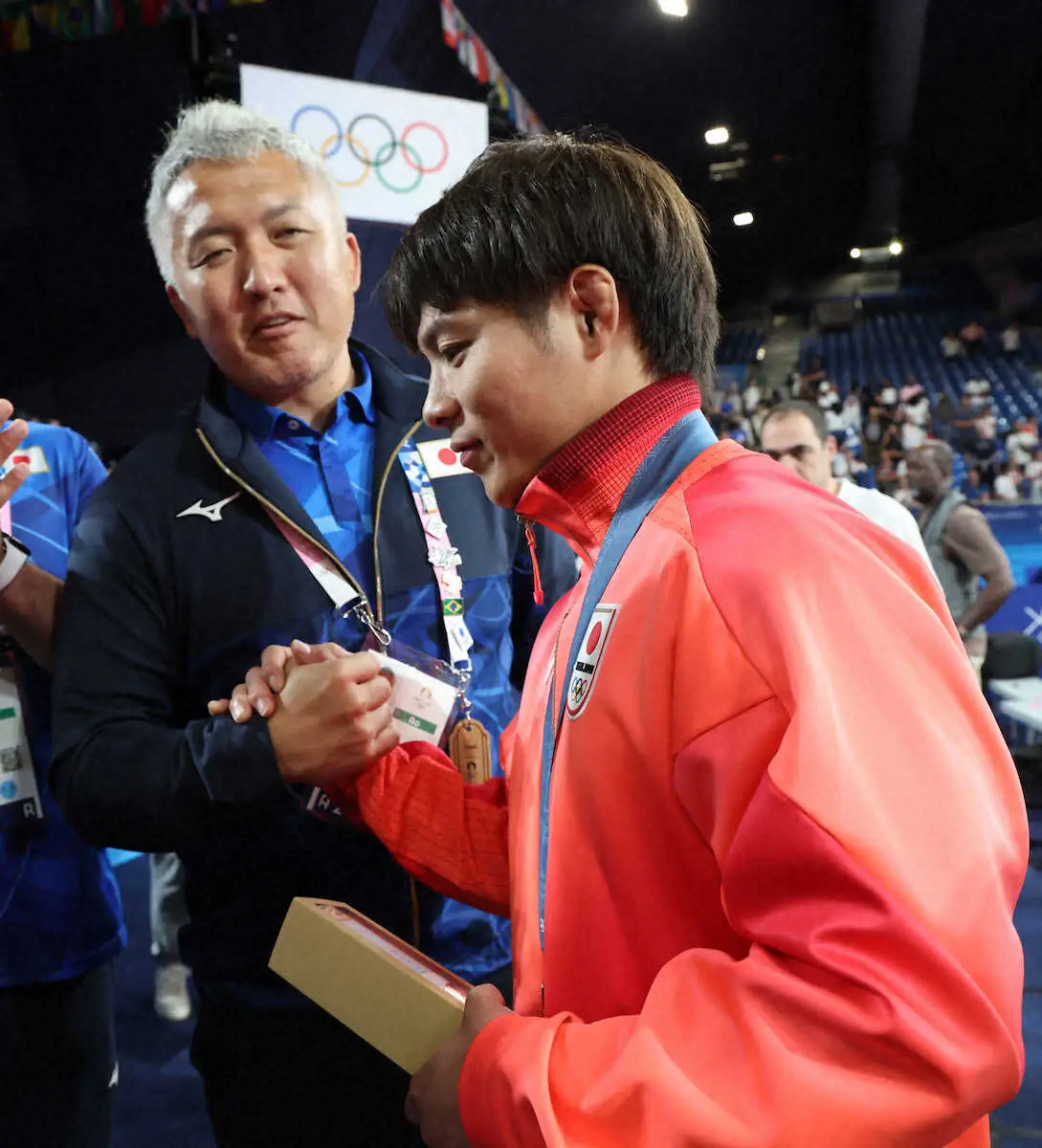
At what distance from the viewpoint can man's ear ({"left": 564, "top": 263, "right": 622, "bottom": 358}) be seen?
840mm

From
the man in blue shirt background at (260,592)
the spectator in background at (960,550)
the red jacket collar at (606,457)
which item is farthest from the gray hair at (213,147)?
the spectator in background at (960,550)

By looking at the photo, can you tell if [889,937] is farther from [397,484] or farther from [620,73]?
[620,73]

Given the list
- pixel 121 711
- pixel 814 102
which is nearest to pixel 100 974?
pixel 121 711

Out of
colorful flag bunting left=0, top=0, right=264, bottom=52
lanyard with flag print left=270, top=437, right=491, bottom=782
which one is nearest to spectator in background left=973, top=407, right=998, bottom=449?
colorful flag bunting left=0, top=0, right=264, bottom=52

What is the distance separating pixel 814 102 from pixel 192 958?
537 inches

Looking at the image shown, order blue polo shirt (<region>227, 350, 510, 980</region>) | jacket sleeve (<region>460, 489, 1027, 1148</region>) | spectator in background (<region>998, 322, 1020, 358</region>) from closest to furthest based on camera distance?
1. jacket sleeve (<region>460, 489, 1027, 1148</region>)
2. blue polo shirt (<region>227, 350, 510, 980</region>)
3. spectator in background (<region>998, 322, 1020, 358</region>)

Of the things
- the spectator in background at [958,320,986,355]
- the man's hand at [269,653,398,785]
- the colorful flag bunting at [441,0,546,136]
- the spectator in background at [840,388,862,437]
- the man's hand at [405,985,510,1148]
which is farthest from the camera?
the spectator in background at [958,320,986,355]

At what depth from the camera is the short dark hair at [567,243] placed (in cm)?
85

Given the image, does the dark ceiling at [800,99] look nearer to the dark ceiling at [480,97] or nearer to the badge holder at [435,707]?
the dark ceiling at [480,97]

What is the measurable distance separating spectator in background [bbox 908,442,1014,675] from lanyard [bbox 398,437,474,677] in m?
3.77

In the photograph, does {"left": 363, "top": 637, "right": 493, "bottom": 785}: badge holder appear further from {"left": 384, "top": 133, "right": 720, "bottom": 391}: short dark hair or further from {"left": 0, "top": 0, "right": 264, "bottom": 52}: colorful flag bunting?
{"left": 0, "top": 0, "right": 264, "bottom": 52}: colorful flag bunting

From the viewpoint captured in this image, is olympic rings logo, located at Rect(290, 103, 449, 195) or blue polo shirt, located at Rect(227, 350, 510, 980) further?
olympic rings logo, located at Rect(290, 103, 449, 195)

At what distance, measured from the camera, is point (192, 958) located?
131 cm

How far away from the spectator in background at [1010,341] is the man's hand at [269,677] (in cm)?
1554
